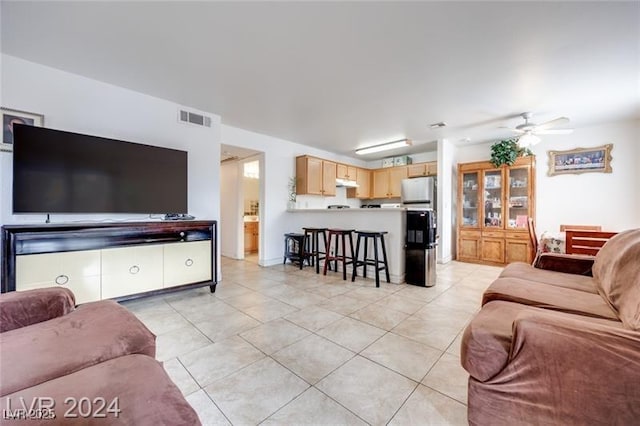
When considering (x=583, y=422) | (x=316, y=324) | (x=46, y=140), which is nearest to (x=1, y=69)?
(x=46, y=140)

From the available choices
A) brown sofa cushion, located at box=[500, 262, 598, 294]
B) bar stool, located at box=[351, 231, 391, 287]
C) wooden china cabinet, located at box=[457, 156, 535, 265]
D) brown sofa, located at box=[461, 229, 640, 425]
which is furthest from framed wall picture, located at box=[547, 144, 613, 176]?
brown sofa, located at box=[461, 229, 640, 425]

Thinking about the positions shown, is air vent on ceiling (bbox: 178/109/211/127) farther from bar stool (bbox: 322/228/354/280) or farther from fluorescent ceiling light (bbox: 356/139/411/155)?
fluorescent ceiling light (bbox: 356/139/411/155)

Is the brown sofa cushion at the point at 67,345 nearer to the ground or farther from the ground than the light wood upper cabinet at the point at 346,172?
nearer to the ground

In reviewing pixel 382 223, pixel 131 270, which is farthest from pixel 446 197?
pixel 131 270

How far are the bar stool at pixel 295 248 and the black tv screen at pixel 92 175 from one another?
2.13 metres

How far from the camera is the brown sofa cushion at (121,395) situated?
689mm

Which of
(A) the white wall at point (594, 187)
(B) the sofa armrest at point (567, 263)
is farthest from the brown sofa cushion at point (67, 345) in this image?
(A) the white wall at point (594, 187)

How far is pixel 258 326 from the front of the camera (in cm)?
237

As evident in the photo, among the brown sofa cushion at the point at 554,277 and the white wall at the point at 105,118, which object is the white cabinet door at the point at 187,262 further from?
the brown sofa cushion at the point at 554,277

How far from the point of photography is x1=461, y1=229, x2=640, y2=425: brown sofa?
3.03ft

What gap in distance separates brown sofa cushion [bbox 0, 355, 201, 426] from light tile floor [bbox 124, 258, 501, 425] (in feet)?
2.18

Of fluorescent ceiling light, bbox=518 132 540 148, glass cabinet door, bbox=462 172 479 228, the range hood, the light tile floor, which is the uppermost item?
fluorescent ceiling light, bbox=518 132 540 148

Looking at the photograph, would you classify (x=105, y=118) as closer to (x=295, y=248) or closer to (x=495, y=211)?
(x=295, y=248)

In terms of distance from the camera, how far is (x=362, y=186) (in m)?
6.86
